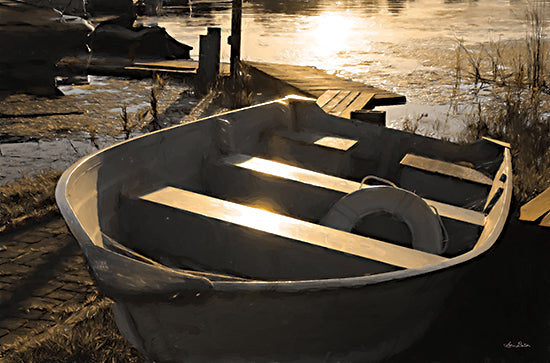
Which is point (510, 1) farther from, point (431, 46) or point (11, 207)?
point (11, 207)

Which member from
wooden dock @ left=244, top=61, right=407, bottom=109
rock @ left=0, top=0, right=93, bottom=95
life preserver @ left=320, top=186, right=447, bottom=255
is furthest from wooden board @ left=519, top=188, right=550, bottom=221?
rock @ left=0, top=0, right=93, bottom=95

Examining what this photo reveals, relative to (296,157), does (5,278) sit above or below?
below

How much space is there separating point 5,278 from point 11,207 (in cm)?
105

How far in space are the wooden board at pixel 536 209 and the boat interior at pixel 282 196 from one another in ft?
0.82

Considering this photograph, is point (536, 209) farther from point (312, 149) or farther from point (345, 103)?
point (345, 103)

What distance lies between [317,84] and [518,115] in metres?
2.89

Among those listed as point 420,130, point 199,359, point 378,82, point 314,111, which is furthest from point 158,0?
point 199,359

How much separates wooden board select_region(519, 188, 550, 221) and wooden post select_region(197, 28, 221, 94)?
20.2 feet

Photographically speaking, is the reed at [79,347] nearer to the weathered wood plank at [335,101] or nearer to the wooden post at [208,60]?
the weathered wood plank at [335,101]

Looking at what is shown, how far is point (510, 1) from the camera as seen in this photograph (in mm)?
24484

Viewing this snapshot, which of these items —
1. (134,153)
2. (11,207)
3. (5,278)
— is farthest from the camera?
(11,207)

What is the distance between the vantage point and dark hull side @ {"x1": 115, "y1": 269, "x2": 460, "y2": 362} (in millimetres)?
2092

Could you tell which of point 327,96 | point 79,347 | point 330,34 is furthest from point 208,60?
point 330,34

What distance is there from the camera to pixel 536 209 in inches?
135
